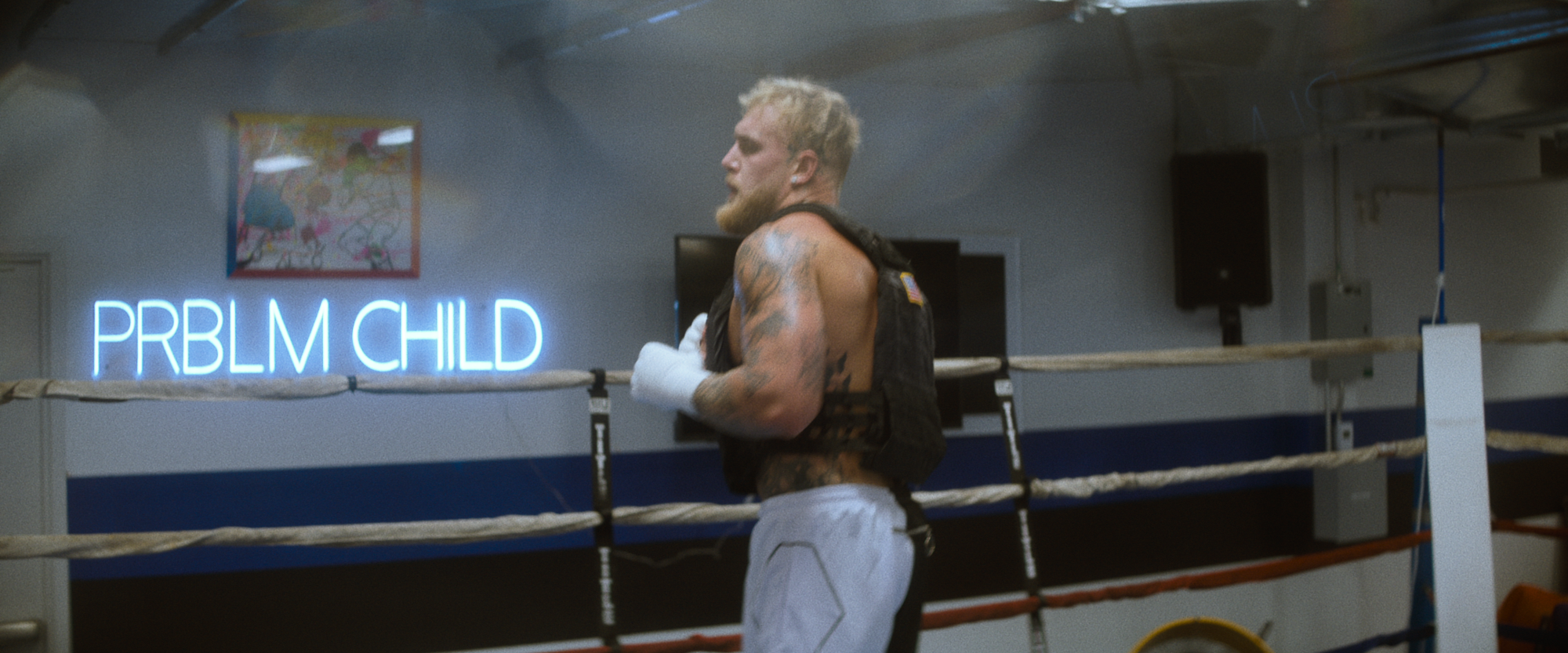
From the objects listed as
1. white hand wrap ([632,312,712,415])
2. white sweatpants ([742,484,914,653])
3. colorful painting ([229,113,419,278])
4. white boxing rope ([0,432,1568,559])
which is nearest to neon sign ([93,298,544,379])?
colorful painting ([229,113,419,278])

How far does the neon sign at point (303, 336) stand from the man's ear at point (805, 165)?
7.59 ft

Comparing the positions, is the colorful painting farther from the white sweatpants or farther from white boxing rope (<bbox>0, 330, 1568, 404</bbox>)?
the white sweatpants

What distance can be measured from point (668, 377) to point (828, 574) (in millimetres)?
324

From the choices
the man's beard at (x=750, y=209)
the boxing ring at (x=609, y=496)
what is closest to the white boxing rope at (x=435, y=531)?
the boxing ring at (x=609, y=496)

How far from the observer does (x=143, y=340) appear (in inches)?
128

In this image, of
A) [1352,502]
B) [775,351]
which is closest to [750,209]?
[775,351]

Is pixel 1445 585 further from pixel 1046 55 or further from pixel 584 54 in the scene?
pixel 584 54

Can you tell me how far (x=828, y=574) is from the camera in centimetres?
129

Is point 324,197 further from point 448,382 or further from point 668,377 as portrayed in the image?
point 668,377

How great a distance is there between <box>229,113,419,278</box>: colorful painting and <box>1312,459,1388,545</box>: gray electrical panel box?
12.7ft

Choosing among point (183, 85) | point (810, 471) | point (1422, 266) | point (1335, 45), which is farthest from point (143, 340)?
point (1422, 266)

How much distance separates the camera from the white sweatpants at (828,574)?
1285 mm

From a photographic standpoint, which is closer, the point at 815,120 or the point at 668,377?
the point at 668,377

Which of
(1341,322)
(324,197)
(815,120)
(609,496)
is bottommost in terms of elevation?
(609,496)
